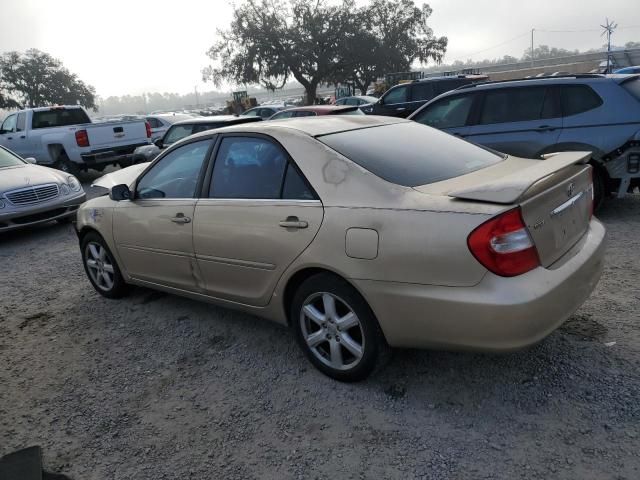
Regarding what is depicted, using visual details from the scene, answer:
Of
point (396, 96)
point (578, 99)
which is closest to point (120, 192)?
point (578, 99)

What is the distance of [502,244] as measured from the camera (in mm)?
2494

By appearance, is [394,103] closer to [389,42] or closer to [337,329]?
[337,329]

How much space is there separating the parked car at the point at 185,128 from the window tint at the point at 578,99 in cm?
457

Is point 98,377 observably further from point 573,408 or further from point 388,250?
point 573,408

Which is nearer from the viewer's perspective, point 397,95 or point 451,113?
point 451,113

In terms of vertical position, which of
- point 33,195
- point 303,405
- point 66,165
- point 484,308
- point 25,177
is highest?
point 25,177

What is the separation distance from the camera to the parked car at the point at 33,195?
25.5 feet

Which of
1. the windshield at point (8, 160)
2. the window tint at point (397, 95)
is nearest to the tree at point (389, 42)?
the window tint at point (397, 95)

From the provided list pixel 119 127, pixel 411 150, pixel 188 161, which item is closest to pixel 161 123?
pixel 119 127

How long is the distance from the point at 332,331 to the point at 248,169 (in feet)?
4.17

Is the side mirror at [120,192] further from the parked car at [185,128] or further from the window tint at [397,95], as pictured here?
the window tint at [397,95]

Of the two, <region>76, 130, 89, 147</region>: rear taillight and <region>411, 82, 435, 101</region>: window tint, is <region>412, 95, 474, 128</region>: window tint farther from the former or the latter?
<region>76, 130, 89, 147</region>: rear taillight

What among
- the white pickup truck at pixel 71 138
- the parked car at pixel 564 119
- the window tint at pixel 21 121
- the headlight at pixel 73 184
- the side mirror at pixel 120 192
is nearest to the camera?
the side mirror at pixel 120 192

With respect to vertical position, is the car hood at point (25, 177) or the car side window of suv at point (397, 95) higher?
the car side window of suv at point (397, 95)
